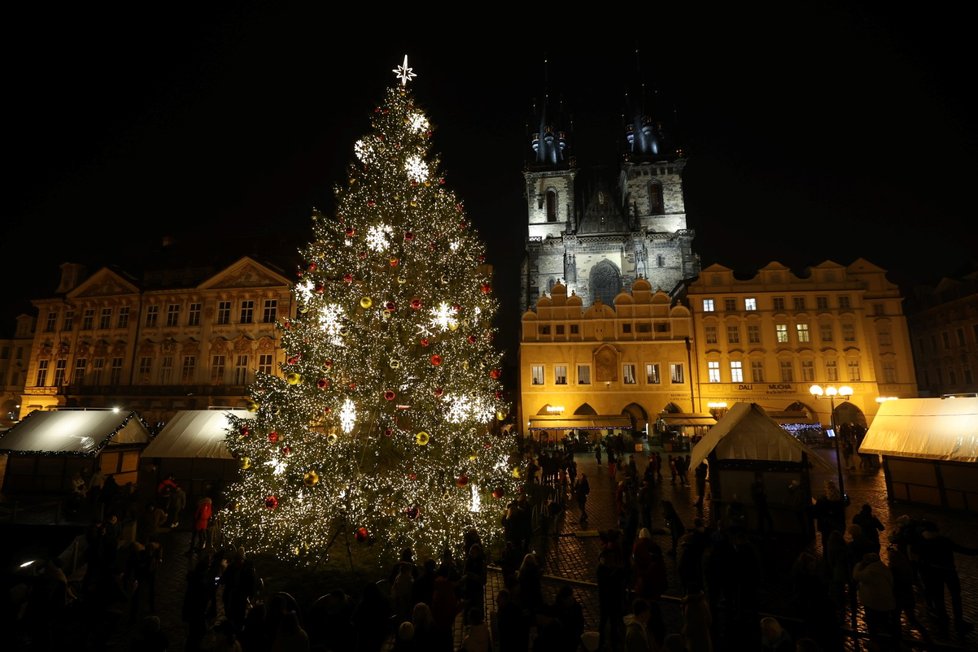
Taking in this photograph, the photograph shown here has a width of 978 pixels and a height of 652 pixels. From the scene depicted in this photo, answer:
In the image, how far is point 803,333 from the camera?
3694cm

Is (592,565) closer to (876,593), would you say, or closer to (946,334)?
(876,593)

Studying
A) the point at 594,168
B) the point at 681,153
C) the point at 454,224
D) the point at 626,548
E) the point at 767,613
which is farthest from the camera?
the point at 594,168

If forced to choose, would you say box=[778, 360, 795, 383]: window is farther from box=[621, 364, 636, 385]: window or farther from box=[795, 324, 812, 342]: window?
box=[621, 364, 636, 385]: window

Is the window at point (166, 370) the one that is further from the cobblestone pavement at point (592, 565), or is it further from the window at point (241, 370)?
the cobblestone pavement at point (592, 565)

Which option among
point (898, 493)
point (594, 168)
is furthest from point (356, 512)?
point (594, 168)

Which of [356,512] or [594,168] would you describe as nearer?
[356,512]

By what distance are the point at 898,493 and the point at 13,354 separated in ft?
207

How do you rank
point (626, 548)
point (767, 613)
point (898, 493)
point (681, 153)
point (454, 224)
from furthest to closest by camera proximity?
1. point (681, 153)
2. point (898, 493)
3. point (454, 224)
4. point (626, 548)
5. point (767, 613)

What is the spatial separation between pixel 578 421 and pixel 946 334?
35.6 meters

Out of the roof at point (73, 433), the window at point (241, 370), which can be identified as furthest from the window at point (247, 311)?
the roof at point (73, 433)

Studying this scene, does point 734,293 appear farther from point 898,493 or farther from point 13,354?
point 13,354

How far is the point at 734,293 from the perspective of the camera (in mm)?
37656

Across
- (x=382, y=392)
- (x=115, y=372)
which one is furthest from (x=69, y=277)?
(x=382, y=392)

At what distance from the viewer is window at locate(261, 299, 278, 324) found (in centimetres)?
3431
